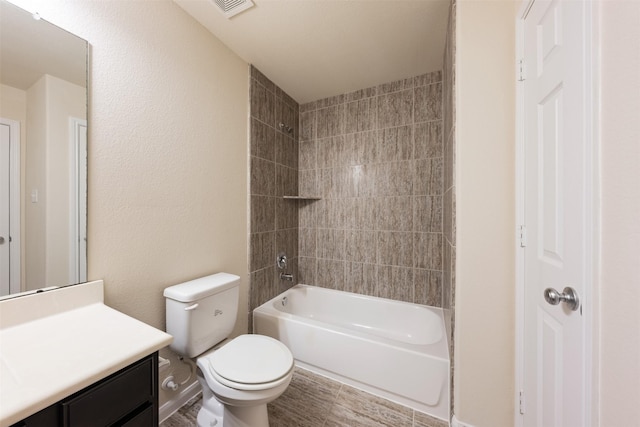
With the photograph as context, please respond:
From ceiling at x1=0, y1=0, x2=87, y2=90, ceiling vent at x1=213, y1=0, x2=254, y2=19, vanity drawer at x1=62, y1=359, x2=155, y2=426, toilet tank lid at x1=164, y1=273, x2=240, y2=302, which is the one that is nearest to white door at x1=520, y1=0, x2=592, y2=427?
vanity drawer at x1=62, y1=359, x2=155, y2=426

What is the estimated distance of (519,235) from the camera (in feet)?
3.54

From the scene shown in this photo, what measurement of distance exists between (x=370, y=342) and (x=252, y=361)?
762 millimetres

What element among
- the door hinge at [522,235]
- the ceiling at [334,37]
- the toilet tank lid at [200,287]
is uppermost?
the ceiling at [334,37]

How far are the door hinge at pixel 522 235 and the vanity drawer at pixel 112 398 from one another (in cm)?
153

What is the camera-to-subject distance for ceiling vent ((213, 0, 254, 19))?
1349mm

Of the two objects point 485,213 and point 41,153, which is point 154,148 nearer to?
point 41,153

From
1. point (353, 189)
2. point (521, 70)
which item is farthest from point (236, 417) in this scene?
point (521, 70)

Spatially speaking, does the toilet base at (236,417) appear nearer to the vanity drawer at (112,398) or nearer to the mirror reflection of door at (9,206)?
the vanity drawer at (112,398)

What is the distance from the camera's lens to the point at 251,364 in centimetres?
118

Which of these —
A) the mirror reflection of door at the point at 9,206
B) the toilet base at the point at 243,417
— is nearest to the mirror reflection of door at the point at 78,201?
the mirror reflection of door at the point at 9,206

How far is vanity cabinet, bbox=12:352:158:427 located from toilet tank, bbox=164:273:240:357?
51 centimetres

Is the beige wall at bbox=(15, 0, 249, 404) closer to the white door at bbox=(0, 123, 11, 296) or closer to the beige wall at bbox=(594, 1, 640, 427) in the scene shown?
the white door at bbox=(0, 123, 11, 296)

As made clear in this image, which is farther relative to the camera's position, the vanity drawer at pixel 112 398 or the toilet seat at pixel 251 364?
the toilet seat at pixel 251 364

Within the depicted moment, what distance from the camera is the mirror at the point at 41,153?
876 millimetres
